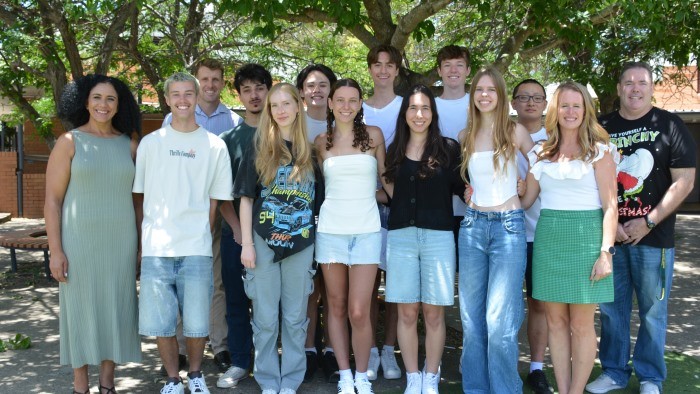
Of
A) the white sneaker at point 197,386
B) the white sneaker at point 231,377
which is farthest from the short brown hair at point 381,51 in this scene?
the white sneaker at point 197,386

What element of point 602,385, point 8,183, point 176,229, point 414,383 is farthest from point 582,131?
point 8,183

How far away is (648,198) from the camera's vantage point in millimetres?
4555

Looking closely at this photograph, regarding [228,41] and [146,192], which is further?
[228,41]

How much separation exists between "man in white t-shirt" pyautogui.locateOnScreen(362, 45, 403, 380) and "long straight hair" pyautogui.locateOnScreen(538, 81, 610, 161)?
1105 millimetres

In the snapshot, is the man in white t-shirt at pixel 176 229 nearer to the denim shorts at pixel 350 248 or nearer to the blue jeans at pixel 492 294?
the denim shorts at pixel 350 248

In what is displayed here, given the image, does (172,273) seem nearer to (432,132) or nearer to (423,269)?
(423,269)

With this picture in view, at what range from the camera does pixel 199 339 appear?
14.6ft

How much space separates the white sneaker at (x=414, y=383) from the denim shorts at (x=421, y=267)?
494 millimetres

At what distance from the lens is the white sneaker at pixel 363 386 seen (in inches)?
178

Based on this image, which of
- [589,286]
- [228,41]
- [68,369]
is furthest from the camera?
[228,41]

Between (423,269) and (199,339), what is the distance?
1.48 m

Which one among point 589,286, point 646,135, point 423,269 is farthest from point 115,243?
point 646,135

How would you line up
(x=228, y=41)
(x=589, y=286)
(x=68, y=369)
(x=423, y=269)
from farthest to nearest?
(x=228, y=41) → (x=68, y=369) → (x=423, y=269) → (x=589, y=286)

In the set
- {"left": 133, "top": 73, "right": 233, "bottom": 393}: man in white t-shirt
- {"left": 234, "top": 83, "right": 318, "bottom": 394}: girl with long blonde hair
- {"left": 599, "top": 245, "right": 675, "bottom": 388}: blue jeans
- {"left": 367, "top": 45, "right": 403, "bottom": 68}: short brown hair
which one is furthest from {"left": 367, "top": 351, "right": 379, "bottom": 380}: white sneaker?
{"left": 367, "top": 45, "right": 403, "bottom": 68}: short brown hair
